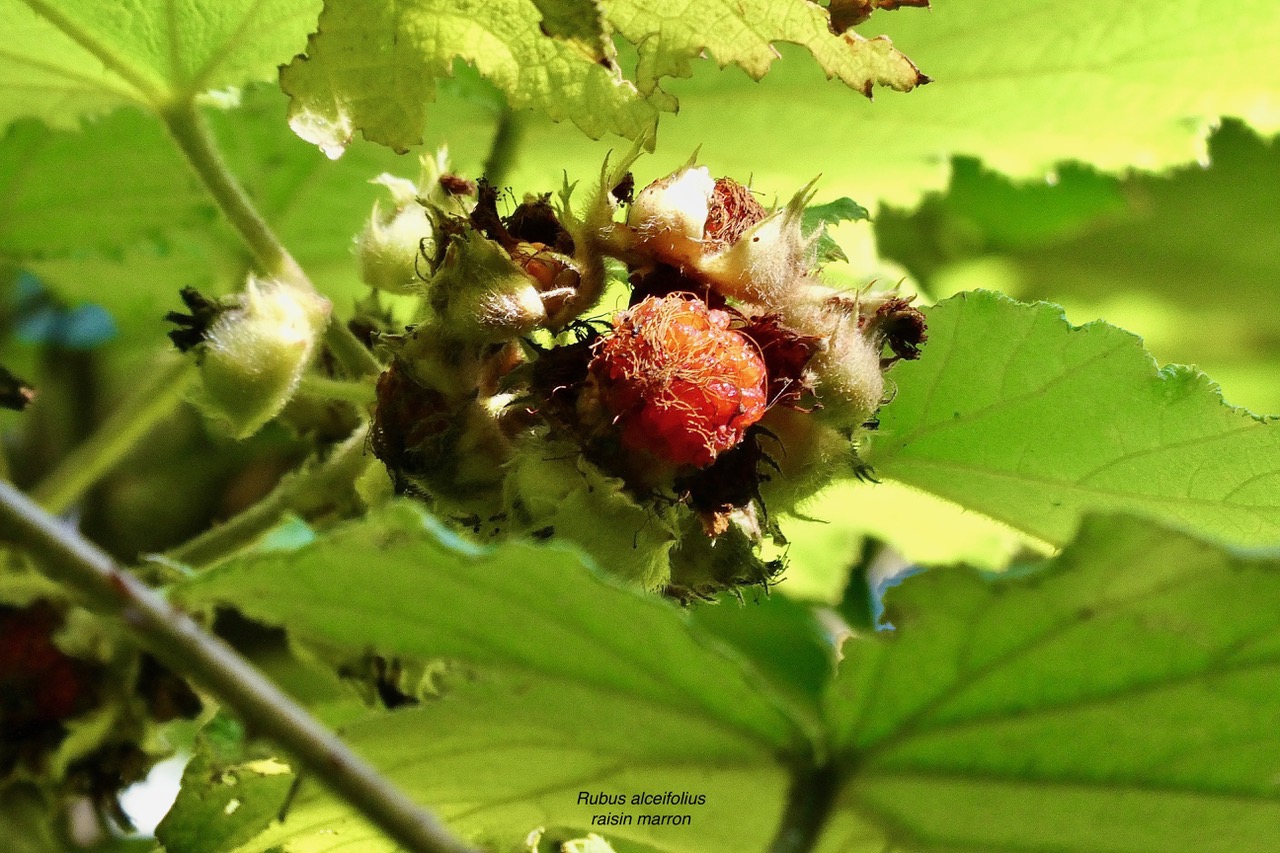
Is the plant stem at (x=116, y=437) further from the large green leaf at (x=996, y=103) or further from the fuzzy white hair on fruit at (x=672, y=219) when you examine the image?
the fuzzy white hair on fruit at (x=672, y=219)

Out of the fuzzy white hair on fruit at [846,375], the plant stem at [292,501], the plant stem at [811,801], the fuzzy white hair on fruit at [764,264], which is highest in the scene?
the fuzzy white hair on fruit at [764,264]

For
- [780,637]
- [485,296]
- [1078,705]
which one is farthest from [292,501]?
[780,637]

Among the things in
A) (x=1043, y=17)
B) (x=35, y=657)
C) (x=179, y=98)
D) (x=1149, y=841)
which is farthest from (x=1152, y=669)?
(x=35, y=657)

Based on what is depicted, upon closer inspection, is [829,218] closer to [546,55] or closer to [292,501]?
[546,55]

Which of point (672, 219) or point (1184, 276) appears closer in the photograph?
point (672, 219)

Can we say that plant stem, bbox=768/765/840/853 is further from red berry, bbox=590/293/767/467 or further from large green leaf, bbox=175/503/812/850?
red berry, bbox=590/293/767/467

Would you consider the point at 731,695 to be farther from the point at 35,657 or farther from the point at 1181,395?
the point at 35,657

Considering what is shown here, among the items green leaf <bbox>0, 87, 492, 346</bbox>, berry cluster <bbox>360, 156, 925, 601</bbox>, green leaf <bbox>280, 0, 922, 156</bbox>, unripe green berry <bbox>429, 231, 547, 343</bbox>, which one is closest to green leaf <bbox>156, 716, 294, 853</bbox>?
berry cluster <bbox>360, 156, 925, 601</bbox>

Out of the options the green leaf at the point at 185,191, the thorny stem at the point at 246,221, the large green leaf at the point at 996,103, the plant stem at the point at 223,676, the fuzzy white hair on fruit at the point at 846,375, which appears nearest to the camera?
the plant stem at the point at 223,676

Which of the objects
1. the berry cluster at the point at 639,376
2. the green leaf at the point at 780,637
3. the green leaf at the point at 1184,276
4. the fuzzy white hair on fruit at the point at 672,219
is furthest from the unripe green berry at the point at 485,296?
the green leaf at the point at 1184,276
